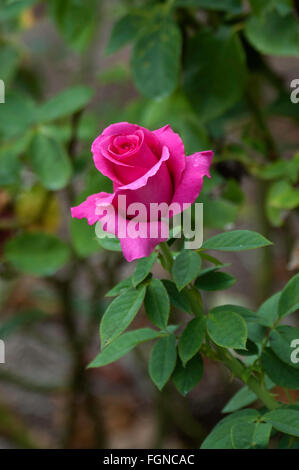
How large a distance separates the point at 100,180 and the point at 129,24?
0.22 metres

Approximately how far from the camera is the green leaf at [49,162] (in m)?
0.83

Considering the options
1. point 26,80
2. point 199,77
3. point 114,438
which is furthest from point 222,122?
point 114,438

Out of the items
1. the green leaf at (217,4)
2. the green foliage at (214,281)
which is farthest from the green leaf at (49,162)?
the green foliage at (214,281)

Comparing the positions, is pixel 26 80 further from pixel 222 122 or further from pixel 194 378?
pixel 194 378

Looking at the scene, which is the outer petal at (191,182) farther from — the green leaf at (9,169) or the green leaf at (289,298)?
the green leaf at (9,169)

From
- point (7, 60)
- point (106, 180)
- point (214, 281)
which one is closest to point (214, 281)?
point (214, 281)

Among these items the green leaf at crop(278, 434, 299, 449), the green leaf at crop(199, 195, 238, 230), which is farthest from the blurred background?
the green leaf at crop(278, 434, 299, 449)

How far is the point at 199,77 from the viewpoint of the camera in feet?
2.69

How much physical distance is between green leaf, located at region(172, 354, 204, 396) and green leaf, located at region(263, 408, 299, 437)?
0.19 ft

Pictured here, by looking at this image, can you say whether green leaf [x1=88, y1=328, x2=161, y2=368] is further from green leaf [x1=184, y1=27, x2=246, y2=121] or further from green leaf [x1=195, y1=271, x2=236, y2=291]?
green leaf [x1=184, y1=27, x2=246, y2=121]

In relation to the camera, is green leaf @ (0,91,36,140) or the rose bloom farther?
green leaf @ (0,91,36,140)

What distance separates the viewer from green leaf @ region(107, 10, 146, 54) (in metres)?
0.80

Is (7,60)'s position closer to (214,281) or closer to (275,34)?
(275,34)

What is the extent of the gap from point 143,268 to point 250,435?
147 mm
